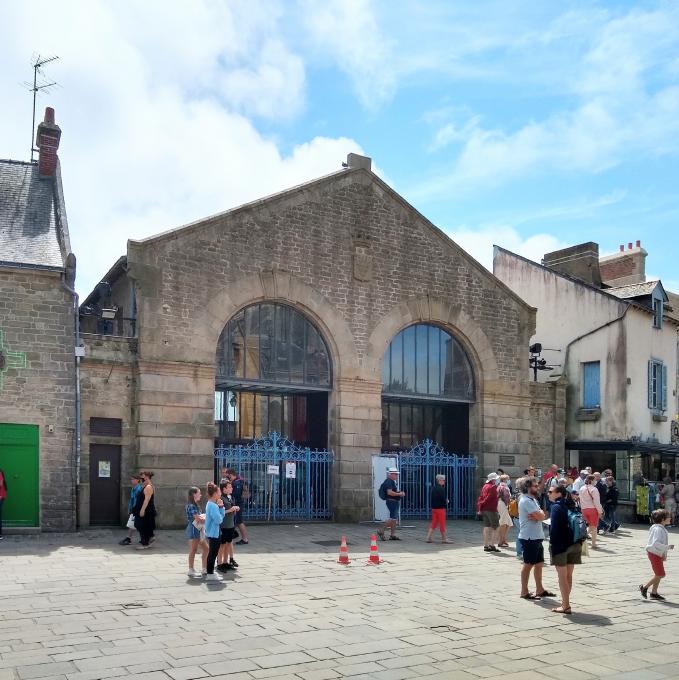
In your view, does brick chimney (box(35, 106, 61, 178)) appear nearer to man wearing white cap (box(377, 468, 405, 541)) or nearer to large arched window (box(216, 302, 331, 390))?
large arched window (box(216, 302, 331, 390))

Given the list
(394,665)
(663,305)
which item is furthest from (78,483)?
(663,305)

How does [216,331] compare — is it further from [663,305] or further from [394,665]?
[663,305]

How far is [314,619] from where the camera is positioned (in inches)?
363

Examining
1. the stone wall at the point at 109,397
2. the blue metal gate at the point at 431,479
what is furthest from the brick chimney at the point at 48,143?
the blue metal gate at the point at 431,479

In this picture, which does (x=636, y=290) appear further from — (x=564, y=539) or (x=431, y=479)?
(x=564, y=539)

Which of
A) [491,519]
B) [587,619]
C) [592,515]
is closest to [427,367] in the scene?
[592,515]

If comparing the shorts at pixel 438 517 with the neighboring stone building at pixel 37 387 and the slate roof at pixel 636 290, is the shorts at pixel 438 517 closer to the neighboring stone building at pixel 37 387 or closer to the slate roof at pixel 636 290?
the neighboring stone building at pixel 37 387

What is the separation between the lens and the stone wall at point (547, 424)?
2388cm

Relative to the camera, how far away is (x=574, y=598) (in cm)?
1100

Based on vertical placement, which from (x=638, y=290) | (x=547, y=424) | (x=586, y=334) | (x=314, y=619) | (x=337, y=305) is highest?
(x=638, y=290)

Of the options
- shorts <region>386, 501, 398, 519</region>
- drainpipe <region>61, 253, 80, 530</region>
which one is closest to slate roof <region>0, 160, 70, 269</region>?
drainpipe <region>61, 253, 80, 530</region>

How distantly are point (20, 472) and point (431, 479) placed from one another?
9895 millimetres

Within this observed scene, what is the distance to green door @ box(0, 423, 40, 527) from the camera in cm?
1576

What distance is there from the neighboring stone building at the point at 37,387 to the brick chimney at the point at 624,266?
20.6 metres
